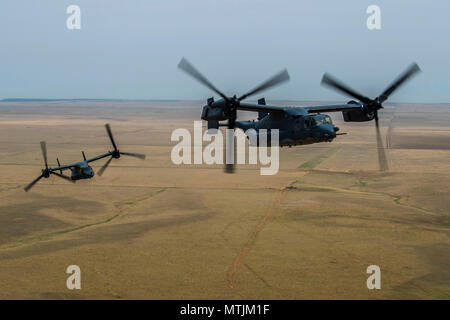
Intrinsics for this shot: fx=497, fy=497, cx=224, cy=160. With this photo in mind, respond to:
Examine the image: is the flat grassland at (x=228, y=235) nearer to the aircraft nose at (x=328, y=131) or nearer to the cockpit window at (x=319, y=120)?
the aircraft nose at (x=328, y=131)

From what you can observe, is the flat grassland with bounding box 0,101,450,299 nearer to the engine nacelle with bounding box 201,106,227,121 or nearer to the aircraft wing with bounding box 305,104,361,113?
the aircraft wing with bounding box 305,104,361,113

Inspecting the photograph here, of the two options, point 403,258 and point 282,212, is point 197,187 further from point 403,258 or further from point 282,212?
point 403,258

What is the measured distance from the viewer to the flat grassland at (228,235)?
57438 millimetres

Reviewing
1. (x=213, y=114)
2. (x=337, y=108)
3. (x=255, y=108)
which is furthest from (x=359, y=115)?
(x=213, y=114)

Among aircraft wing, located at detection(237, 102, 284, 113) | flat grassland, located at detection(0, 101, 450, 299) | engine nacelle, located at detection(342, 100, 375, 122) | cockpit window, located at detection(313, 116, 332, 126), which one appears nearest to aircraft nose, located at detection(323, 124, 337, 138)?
cockpit window, located at detection(313, 116, 332, 126)

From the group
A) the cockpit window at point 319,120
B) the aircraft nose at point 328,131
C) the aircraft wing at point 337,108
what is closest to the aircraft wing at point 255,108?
the aircraft wing at point 337,108

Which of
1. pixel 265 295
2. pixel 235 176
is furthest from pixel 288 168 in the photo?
pixel 265 295

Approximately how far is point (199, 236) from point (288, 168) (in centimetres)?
7063

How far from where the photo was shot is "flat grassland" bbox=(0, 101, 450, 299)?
188 ft

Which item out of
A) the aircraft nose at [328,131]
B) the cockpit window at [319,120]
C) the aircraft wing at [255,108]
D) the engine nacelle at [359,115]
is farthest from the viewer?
the cockpit window at [319,120]

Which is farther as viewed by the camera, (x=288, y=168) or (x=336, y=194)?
(x=288, y=168)

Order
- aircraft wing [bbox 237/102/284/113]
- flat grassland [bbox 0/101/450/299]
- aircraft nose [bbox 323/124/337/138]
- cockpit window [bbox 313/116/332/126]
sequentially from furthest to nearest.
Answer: flat grassland [bbox 0/101/450/299] < cockpit window [bbox 313/116/332/126] < aircraft nose [bbox 323/124/337/138] < aircraft wing [bbox 237/102/284/113]

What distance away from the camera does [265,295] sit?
183 feet
